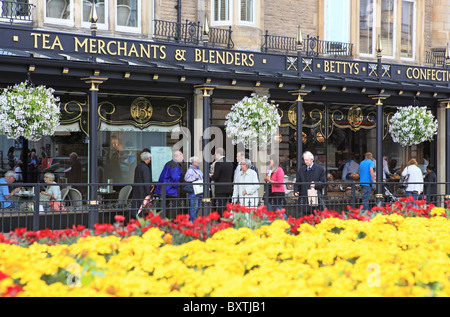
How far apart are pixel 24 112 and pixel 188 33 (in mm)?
5859

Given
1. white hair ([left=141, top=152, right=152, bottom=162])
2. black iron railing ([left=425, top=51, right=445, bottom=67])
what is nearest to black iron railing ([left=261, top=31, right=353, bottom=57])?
black iron railing ([left=425, top=51, right=445, bottom=67])

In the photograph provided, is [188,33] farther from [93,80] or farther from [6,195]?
[6,195]

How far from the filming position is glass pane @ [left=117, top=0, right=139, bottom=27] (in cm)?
1564

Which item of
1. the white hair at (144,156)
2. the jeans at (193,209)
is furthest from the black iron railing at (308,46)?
the jeans at (193,209)

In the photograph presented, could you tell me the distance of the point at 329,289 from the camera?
4145 millimetres

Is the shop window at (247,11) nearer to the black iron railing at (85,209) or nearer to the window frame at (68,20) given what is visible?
the window frame at (68,20)

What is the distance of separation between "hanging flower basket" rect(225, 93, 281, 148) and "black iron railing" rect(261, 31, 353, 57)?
10.6ft

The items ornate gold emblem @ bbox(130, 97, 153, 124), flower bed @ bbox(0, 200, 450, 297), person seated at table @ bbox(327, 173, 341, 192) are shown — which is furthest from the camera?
person seated at table @ bbox(327, 173, 341, 192)

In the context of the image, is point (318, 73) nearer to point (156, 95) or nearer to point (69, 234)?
point (156, 95)

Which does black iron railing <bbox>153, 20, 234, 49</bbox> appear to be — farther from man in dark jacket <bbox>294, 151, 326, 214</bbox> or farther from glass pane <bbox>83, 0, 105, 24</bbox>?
man in dark jacket <bbox>294, 151, 326, 214</bbox>

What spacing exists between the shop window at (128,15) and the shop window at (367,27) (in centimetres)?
694

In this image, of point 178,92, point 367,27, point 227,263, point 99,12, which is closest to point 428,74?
point 367,27
